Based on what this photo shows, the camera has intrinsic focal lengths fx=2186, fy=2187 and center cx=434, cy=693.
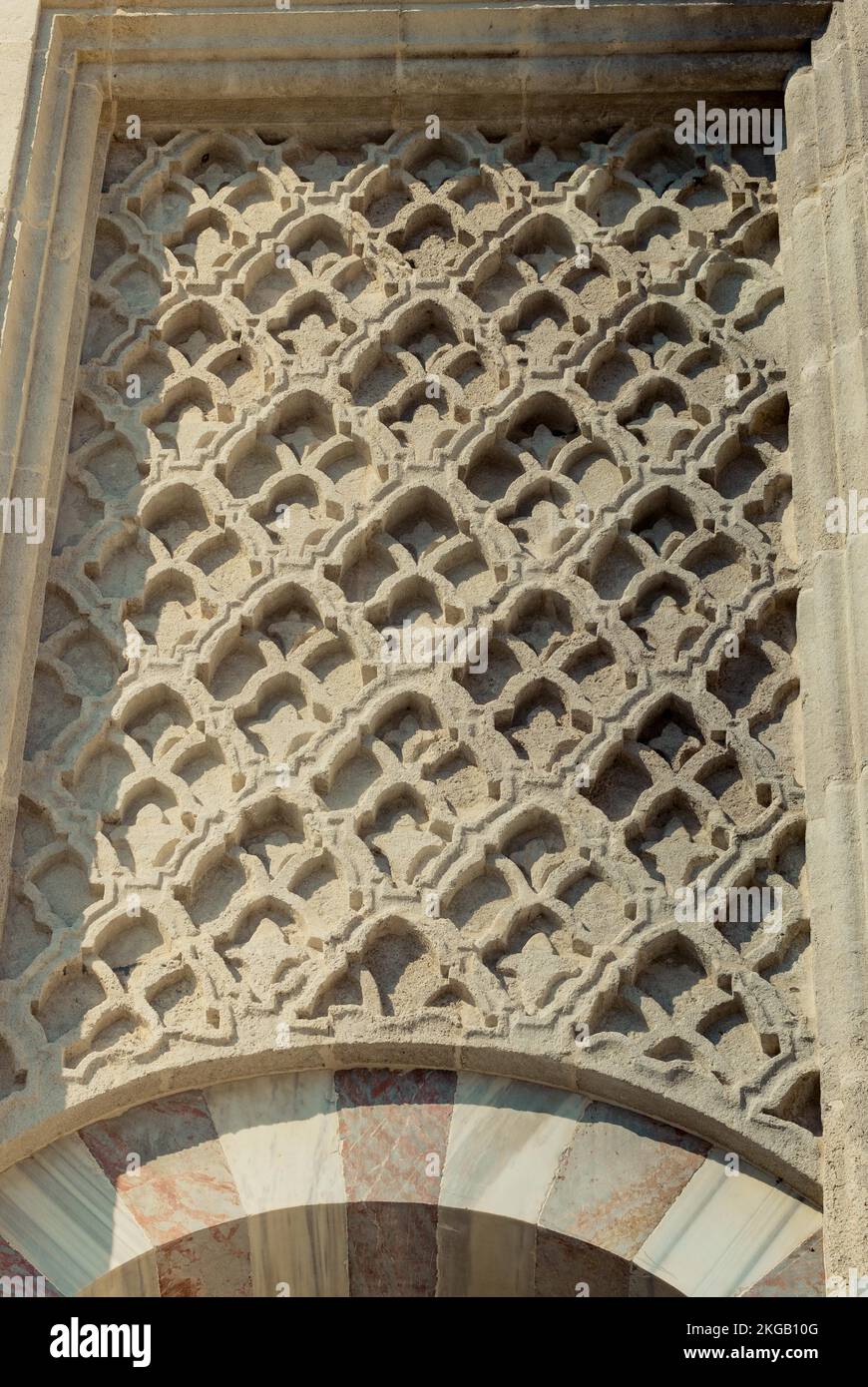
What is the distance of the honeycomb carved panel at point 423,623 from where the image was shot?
4070mm

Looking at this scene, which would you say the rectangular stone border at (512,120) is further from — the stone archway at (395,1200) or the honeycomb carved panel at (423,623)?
the stone archway at (395,1200)

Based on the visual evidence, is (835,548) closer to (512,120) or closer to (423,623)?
(423,623)

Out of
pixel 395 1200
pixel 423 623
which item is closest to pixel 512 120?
pixel 423 623

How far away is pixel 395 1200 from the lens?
3893 mm

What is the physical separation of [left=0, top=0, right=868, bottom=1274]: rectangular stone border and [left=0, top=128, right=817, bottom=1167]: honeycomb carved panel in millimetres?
97

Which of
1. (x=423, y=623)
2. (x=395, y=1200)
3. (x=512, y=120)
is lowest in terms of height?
(x=395, y=1200)

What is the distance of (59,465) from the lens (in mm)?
4754

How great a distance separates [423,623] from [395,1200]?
1.25m

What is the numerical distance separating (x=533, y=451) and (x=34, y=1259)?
203cm

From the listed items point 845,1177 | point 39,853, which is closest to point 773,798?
point 845,1177

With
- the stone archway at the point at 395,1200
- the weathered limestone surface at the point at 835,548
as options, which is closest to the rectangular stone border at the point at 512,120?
the weathered limestone surface at the point at 835,548

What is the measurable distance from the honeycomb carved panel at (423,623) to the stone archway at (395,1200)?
10 cm
